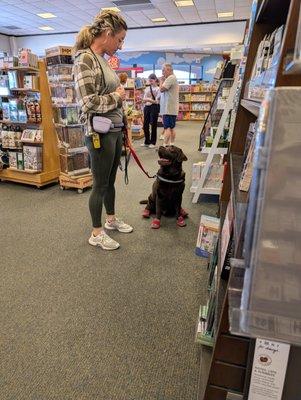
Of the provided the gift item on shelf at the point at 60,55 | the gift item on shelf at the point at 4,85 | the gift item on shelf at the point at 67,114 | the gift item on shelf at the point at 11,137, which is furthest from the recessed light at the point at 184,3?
the gift item on shelf at the point at 11,137

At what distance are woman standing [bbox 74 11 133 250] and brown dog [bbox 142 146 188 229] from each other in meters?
0.54

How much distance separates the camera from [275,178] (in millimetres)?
445

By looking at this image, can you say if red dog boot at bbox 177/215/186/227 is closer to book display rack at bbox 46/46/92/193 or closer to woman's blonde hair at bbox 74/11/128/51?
book display rack at bbox 46/46/92/193

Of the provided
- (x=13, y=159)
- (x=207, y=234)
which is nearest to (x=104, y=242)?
(x=207, y=234)

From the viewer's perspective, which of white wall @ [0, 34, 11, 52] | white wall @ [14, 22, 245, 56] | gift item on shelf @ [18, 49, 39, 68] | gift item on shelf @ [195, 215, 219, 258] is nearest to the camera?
gift item on shelf @ [195, 215, 219, 258]

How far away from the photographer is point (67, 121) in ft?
11.2

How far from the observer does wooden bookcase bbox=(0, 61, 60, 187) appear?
3.47 m

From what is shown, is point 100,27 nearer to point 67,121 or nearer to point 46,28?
point 67,121

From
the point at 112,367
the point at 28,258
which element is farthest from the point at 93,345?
the point at 28,258

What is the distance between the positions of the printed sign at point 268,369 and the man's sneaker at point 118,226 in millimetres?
1877

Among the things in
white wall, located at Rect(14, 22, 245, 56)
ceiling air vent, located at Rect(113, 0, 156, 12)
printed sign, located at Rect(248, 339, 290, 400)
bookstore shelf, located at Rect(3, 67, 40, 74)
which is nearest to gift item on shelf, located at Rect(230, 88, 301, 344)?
printed sign, located at Rect(248, 339, 290, 400)

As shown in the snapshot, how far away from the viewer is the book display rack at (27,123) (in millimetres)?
3461

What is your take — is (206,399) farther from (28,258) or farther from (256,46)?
(28,258)

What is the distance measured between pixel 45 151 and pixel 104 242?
6.45 ft
